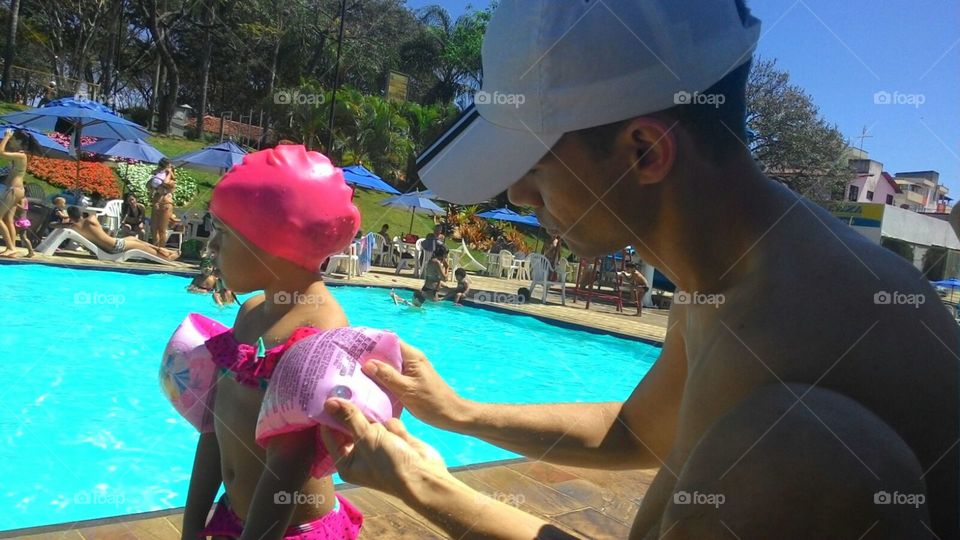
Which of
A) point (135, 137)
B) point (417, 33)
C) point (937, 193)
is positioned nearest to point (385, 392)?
point (135, 137)

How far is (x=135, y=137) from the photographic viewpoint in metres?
19.4

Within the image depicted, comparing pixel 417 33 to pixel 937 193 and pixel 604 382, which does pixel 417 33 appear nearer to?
pixel 937 193

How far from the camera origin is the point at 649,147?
119 cm

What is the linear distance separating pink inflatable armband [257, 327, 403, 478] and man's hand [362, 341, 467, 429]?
6 centimetres

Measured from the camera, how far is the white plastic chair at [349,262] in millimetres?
16875

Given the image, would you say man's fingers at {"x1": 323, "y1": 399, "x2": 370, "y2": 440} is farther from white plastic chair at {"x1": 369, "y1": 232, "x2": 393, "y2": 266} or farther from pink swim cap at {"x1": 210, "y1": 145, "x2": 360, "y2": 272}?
white plastic chair at {"x1": 369, "y1": 232, "x2": 393, "y2": 266}

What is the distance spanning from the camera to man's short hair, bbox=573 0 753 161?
1.20 metres
